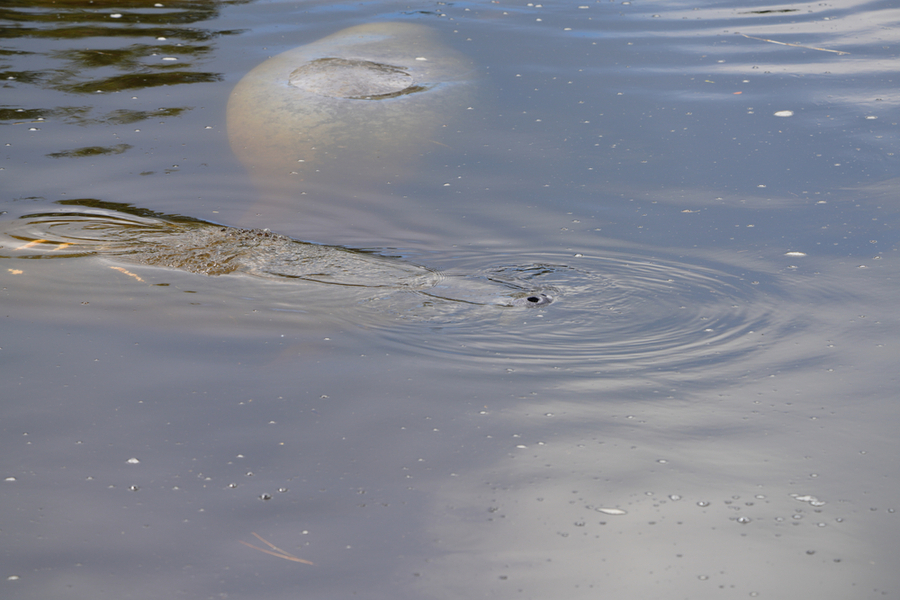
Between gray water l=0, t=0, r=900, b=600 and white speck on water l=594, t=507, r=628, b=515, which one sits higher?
gray water l=0, t=0, r=900, b=600

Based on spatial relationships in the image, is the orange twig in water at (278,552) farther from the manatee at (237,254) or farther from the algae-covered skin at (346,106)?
the algae-covered skin at (346,106)

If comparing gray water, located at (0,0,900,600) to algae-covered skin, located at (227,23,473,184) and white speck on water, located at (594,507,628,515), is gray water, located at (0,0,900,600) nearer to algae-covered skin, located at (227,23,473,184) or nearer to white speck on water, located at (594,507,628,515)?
white speck on water, located at (594,507,628,515)

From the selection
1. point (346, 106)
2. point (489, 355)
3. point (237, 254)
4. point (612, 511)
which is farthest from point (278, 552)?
point (346, 106)

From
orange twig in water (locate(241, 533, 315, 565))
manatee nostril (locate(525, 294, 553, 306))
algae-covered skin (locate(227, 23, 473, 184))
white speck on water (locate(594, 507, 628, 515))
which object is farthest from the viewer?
algae-covered skin (locate(227, 23, 473, 184))

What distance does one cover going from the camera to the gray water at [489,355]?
81.4 inches

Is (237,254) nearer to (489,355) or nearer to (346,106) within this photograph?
(489,355)

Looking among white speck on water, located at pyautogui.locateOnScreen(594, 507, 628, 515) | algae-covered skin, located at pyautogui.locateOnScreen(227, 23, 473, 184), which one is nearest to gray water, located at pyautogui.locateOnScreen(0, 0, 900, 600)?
white speck on water, located at pyautogui.locateOnScreen(594, 507, 628, 515)

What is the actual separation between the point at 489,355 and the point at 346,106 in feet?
8.84

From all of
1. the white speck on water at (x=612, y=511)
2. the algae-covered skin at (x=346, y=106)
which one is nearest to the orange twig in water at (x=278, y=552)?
the white speck on water at (x=612, y=511)

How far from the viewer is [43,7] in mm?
6590

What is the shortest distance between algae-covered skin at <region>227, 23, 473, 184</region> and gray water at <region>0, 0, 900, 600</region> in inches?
5.7

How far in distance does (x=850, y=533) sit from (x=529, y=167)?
9.21ft

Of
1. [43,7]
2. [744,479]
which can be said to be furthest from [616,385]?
[43,7]

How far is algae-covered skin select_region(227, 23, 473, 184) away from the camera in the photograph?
4488mm
